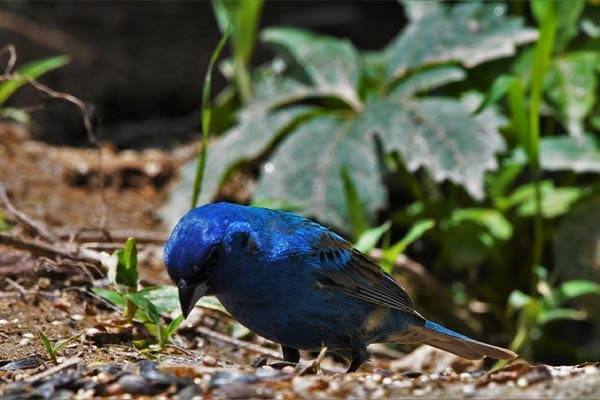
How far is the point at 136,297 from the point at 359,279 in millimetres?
752

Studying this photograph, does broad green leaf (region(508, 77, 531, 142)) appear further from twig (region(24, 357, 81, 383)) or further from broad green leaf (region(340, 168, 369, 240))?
twig (region(24, 357, 81, 383))

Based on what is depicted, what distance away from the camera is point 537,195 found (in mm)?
5180

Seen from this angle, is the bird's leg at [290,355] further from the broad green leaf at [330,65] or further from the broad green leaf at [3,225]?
the broad green leaf at [330,65]

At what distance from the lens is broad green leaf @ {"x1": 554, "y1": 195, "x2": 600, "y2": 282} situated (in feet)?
18.1

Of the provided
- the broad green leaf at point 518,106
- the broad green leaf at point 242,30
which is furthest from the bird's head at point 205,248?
the broad green leaf at point 242,30

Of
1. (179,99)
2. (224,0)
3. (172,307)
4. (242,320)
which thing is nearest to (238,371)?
(242,320)

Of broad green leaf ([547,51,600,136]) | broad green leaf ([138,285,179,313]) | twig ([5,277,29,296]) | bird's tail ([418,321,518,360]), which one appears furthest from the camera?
broad green leaf ([547,51,600,136])

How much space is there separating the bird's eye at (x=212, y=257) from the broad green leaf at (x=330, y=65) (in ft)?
8.37

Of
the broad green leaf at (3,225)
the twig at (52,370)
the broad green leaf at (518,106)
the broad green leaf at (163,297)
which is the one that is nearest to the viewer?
the twig at (52,370)

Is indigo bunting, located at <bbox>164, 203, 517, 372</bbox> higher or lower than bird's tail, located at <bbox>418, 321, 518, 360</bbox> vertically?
higher

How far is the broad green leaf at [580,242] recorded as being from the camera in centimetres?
551

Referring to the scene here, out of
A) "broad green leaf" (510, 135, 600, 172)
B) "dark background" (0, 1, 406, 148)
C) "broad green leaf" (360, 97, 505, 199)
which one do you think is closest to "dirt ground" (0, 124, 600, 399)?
"dark background" (0, 1, 406, 148)

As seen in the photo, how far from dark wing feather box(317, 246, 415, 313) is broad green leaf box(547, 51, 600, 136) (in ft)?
6.10

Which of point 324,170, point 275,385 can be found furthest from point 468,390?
point 324,170
